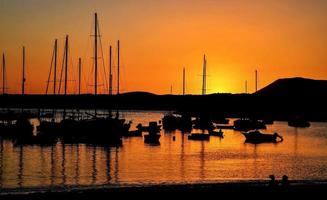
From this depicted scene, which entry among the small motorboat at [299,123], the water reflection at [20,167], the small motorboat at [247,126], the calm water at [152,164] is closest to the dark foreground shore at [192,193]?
the calm water at [152,164]

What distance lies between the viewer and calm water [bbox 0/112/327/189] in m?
47.1

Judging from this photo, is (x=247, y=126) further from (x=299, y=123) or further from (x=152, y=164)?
(x=152, y=164)

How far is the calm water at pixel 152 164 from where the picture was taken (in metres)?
47.1

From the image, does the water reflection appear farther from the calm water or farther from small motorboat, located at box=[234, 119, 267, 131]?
small motorboat, located at box=[234, 119, 267, 131]

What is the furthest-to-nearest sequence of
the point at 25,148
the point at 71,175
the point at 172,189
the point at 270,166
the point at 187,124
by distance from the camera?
the point at 187,124 < the point at 25,148 < the point at 270,166 < the point at 71,175 < the point at 172,189

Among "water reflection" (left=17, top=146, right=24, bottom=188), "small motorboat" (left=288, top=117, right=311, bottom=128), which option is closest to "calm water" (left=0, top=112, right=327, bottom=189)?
"water reflection" (left=17, top=146, right=24, bottom=188)

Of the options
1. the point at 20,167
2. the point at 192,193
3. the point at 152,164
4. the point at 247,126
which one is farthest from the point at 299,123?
the point at 192,193

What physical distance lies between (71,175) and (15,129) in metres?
39.5

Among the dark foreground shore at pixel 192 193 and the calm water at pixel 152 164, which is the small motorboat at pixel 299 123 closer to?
the calm water at pixel 152 164

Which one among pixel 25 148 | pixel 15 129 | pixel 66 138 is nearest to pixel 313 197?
pixel 25 148

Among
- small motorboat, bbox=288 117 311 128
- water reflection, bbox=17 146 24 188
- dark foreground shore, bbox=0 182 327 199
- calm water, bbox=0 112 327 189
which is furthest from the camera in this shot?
small motorboat, bbox=288 117 311 128

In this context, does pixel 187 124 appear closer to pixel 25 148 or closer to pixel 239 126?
pixel 239 126

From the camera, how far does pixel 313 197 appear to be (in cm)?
3039

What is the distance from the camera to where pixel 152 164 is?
5900 centimetres
